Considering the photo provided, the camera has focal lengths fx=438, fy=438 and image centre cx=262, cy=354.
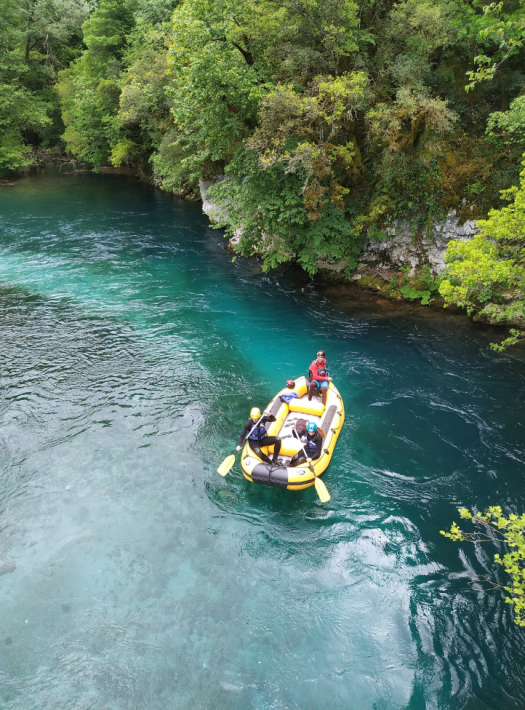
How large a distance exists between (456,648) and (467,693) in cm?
57

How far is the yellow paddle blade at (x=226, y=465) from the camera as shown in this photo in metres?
8.95

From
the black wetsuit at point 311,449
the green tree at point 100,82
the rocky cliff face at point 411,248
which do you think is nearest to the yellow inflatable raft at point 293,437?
the black wetsuit at point 311,449

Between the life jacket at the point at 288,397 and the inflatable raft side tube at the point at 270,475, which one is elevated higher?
the life jacket at the point at 288,397

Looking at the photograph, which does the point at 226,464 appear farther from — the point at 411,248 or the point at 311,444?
the point at 411,248

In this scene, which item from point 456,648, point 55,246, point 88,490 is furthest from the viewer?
point 55,246

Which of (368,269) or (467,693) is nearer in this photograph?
(467,693)

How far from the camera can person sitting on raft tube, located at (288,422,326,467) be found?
29.1 feet

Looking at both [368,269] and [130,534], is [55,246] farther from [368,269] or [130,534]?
[130,534]

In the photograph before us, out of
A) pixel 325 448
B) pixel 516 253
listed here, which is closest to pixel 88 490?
pixel 325 448

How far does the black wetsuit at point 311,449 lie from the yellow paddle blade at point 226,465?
1.21 meters

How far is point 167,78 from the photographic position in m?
23.4

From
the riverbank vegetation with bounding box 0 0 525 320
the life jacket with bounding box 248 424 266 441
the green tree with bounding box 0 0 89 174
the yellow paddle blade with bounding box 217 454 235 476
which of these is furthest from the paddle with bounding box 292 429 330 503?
the green tree with bounding box 0 0 89 174

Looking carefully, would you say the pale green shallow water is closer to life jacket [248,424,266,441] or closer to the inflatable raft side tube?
the inflatable raft side tube

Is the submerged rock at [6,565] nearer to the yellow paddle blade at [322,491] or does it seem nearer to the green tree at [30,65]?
the yellow paddle blade at [322,491]
